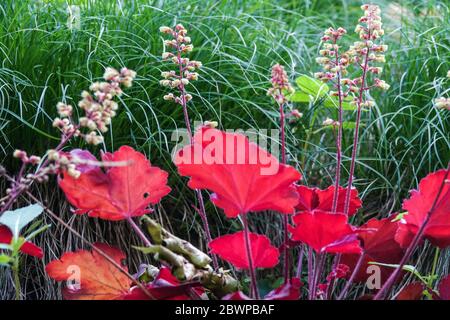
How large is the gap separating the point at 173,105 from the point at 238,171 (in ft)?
3.06

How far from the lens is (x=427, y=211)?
820 millimetres

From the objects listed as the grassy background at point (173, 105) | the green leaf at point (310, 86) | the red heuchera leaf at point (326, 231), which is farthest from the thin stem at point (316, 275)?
the green leaf at point (310, 86)

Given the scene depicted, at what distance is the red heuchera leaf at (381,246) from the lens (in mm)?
901

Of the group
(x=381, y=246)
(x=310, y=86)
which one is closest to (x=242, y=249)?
(x=381, y=246)

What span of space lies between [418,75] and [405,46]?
0.66 ft

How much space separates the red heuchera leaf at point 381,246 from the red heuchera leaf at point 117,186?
30 centimetres

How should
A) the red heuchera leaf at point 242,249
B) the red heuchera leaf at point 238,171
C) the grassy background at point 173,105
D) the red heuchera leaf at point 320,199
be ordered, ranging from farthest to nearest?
the grassy background at point 173,105, the red heuchera leaf at point 320,199, the red heuchera leaf at point 242,249, the red heuchera leaf at point 238,171

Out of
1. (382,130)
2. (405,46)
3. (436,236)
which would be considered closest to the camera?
(436,236)

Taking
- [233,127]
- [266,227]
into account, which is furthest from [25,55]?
[266,227]

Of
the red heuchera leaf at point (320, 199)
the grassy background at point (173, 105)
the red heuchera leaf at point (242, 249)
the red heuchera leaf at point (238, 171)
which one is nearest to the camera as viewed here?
the red heuchera leaf at point (238, 171)

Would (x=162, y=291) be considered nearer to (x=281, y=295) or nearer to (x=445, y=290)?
(x=281, y=295)

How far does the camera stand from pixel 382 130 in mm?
1765

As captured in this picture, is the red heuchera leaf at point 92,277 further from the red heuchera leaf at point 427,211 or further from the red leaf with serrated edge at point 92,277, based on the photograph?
the red heuchera leaf at point 427,211

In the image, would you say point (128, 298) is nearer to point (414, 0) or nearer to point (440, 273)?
point (440, 273)
